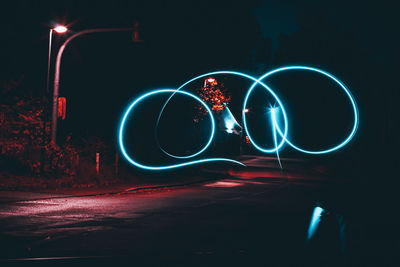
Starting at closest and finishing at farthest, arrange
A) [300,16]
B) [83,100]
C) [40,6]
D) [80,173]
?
[80,173]
[40,6]
[83,100]
[300,16]

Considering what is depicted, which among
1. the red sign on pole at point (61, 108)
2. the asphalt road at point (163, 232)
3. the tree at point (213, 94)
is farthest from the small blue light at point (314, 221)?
the tree at point (213, 94)

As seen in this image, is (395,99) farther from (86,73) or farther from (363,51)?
(86,73)

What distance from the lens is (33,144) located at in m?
21.0

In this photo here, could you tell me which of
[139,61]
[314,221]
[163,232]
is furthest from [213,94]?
[163,232]

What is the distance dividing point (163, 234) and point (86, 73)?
21555 mm

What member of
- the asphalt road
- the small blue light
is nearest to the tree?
the asphalt road

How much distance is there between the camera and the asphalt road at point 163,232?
7320 millimetres

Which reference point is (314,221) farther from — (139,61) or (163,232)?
(139,61)

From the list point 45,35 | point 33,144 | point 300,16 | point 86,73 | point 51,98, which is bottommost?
Answer: point 33,144

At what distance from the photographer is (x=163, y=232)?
960 centimetres

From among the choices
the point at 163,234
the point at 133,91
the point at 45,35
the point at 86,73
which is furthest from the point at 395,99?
the point at 163,234

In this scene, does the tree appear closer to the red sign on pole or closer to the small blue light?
the red sign on pole

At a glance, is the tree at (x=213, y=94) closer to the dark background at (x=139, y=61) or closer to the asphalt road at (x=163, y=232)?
the dark background at (x=139, y=61)

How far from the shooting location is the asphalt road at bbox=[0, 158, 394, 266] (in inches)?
288
